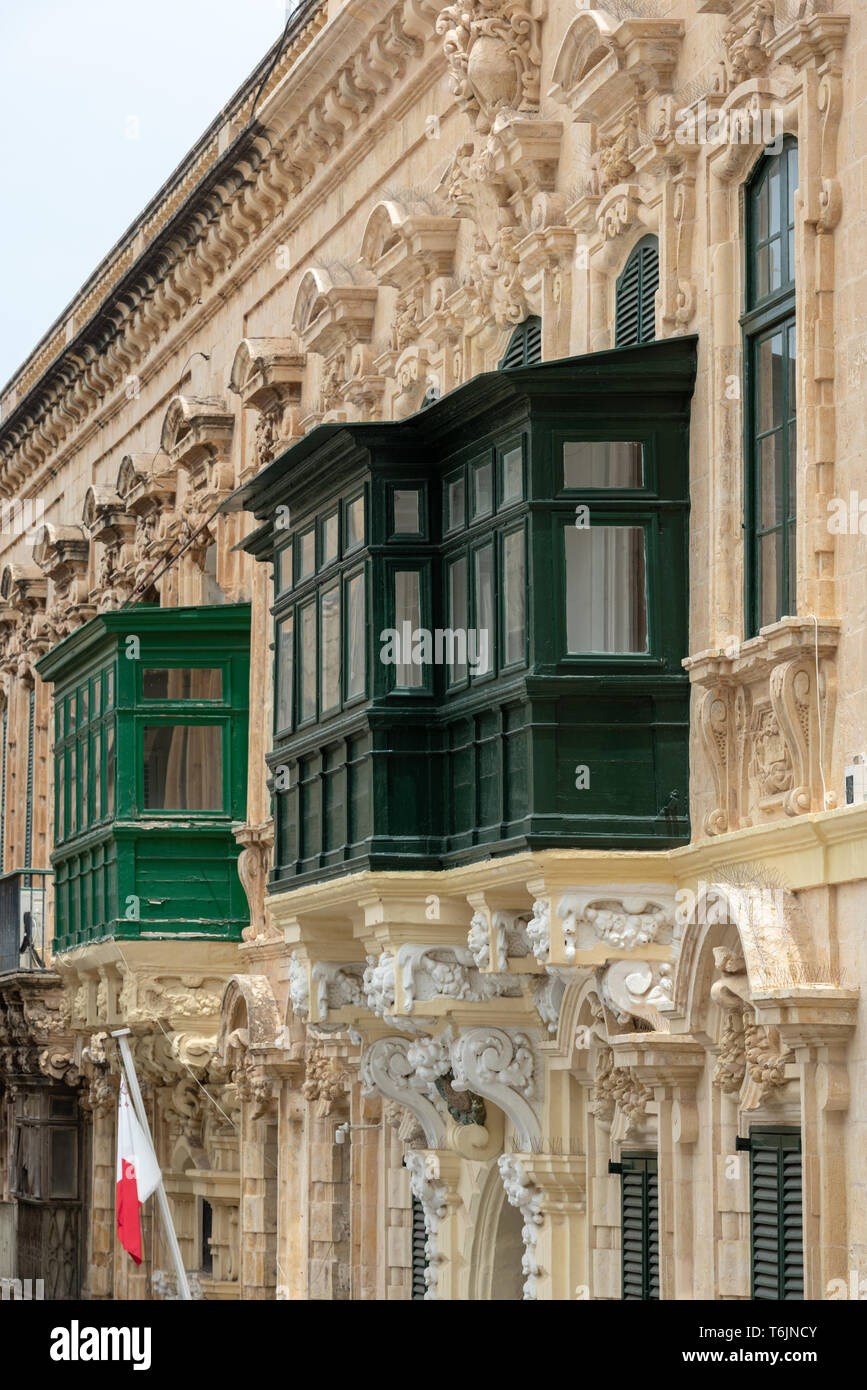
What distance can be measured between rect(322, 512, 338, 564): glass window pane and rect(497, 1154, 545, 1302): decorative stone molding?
13.2ft

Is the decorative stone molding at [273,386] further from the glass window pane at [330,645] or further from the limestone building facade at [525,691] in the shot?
the glass window pane at [330,645]

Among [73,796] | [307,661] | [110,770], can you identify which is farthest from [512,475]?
[73,796]

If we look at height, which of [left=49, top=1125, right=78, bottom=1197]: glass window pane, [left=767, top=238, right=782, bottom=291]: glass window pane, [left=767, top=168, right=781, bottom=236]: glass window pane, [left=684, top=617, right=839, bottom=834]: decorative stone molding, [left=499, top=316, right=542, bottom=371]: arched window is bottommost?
[left=49, top=1125, right=78, bottom=1197]: glass window pane

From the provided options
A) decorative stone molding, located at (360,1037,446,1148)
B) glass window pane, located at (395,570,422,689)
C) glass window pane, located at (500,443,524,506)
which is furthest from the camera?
decorative stone molding, located at (360,1037,446,1148)

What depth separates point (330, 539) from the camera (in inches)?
760

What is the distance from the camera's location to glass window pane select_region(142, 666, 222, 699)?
85.1ft

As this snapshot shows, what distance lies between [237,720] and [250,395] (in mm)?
2815

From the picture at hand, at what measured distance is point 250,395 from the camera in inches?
1004

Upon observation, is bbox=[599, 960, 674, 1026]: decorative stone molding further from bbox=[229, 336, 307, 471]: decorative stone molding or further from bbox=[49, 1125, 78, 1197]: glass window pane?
bbox=[49, 1125, 78, 1197]: glass window pane

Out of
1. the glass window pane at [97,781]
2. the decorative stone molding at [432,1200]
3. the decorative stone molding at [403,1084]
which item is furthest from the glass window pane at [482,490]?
the glass window pane at [97,781]

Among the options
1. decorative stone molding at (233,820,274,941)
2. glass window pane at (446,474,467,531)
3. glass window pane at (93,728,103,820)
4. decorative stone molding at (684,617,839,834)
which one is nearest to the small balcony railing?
glass window pane at (93,728,103,820)

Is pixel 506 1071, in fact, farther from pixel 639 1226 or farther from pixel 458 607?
pixel 458 607

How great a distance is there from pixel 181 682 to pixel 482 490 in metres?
9.09

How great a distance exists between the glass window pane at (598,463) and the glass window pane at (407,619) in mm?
1777
